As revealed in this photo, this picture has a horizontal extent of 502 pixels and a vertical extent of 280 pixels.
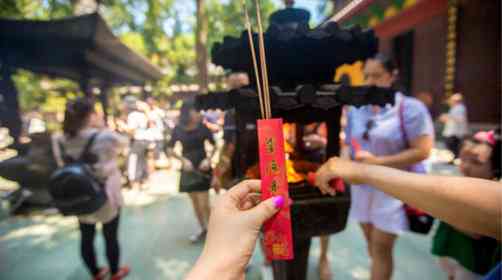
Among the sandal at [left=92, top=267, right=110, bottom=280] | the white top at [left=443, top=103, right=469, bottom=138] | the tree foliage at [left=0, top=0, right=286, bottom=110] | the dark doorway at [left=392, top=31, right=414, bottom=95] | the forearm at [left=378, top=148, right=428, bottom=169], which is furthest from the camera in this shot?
the dark doorway at [left=392, top=31, right=414, bottom=95]

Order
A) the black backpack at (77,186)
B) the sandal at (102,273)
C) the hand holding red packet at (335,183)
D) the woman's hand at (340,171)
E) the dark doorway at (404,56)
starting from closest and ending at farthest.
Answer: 1. the woman's hand at (340,171)
2. the hand holding red packet at (335,183)
3. the black backpack at (77,186)
4. the sandal at (102,273)
5. the dark doorway at (404,56)

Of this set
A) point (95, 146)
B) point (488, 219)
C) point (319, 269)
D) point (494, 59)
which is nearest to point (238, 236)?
point (488, 219)

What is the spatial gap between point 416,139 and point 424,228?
603 millimetres

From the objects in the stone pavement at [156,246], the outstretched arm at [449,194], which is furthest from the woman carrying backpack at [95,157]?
the outstretched arm at [449,194]

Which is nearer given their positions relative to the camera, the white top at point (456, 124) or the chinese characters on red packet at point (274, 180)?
the chinese characters on red packet at point (274, 180)

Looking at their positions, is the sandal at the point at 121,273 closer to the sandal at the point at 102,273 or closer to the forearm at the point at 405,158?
the sandal at the point at 102,273

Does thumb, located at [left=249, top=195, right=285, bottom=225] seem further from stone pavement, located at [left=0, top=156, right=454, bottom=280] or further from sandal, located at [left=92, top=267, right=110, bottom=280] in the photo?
sandal, located at [left=92, top=267, right=110, bottom=280]

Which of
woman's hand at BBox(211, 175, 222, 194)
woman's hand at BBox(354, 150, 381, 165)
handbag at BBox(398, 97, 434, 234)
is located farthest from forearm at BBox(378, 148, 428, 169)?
woman's hand at BBox(211, 175, 222, 194)

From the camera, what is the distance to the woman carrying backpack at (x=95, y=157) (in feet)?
6.02

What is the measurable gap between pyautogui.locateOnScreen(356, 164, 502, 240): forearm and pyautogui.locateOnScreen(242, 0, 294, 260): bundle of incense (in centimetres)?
48

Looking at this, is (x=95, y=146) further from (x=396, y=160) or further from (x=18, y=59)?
(x=396, y=160)

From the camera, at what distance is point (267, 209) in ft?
2.27

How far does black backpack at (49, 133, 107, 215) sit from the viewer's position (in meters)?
1.83

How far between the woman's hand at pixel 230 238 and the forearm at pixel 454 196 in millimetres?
500
